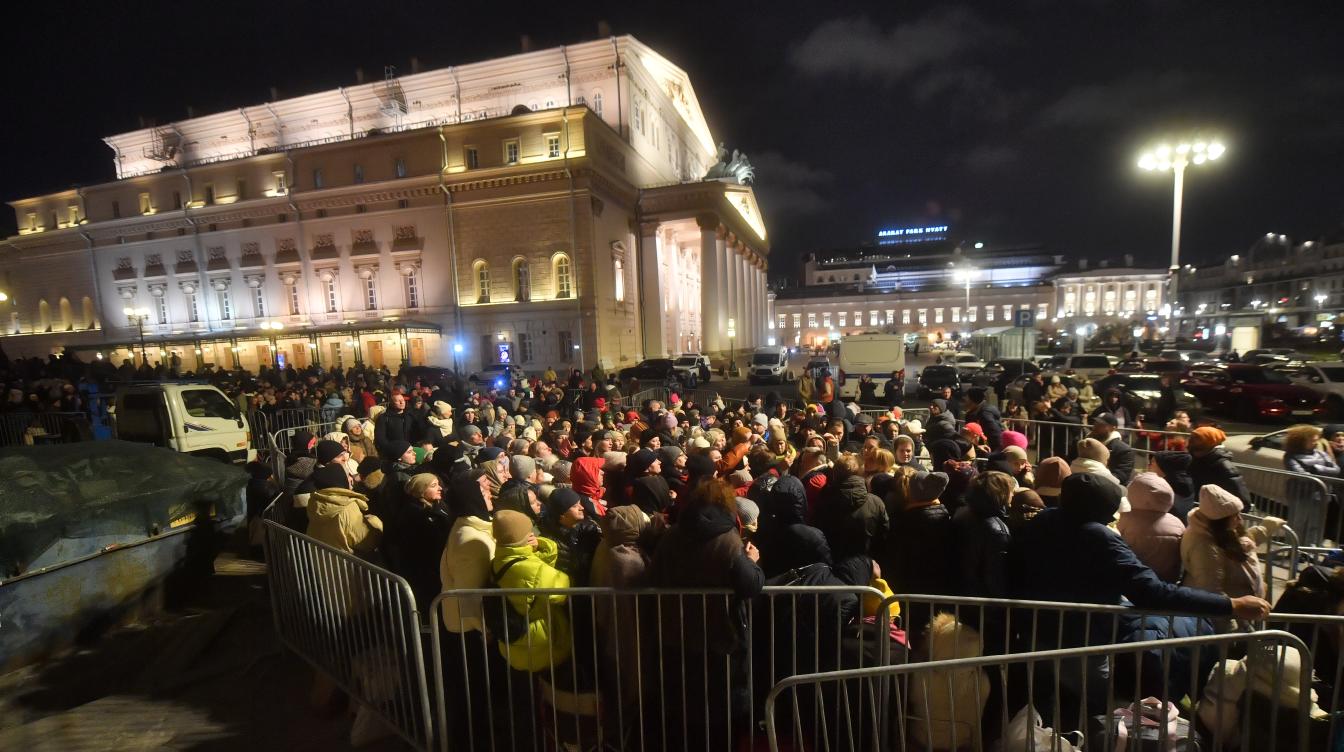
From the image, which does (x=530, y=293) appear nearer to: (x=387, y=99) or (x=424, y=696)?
(x=387, y=99)

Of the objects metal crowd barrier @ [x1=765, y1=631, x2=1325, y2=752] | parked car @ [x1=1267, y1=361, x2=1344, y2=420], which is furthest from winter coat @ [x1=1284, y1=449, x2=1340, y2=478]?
parked car @ [x1=1267, y1=361, x2=1344, y2=420]

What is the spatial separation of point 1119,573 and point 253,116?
53.3 meters

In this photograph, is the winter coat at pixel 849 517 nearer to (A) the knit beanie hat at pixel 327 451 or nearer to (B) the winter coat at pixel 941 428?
(B) the winter coat at pixel 941 428

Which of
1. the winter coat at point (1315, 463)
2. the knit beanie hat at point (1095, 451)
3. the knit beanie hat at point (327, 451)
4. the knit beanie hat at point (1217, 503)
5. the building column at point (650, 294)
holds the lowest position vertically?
the winter coat at point (1315, 463)

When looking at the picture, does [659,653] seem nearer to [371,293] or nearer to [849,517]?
[849,517]

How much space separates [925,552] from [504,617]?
2.58m

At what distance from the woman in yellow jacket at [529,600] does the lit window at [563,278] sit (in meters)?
27.5

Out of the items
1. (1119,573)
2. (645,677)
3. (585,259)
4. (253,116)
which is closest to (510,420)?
(645,677)

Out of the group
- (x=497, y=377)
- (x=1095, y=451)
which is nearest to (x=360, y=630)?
(x=1095, y=451)

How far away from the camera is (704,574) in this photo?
9.48 feet

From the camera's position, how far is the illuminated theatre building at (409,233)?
2972 cm

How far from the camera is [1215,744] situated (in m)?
2.40

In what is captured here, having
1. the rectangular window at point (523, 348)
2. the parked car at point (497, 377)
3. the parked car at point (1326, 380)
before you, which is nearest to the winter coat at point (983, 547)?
the parked car at point (1326, 380)

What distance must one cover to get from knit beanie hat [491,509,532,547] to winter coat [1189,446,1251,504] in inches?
225
